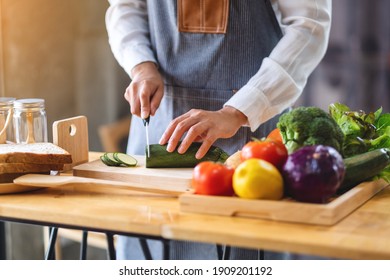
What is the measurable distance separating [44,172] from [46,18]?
1840mm

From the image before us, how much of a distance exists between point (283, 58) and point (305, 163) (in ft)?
2.69

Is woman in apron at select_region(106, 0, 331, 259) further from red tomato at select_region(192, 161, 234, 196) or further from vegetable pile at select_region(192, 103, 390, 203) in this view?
red tomato at select_region(192, 161, 234, 196)

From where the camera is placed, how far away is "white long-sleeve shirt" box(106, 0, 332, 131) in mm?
2406

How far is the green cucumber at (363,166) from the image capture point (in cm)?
188

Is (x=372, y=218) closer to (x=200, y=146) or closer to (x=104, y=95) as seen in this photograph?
(x=200, y=146)

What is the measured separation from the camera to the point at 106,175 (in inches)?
84.3

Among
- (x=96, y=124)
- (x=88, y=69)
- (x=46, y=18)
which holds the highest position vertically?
(x=46, y=18)

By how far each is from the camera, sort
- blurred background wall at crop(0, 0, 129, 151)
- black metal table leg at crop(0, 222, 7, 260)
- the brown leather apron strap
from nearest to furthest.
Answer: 1. the brown leather apron strap
2. black metal table leg at crop(0, 222, 7, 260)
3. blurred background wall at crop(0, 0, 129, 151)

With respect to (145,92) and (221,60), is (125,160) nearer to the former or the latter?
(145,92)

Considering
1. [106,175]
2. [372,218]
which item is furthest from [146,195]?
[372,218]

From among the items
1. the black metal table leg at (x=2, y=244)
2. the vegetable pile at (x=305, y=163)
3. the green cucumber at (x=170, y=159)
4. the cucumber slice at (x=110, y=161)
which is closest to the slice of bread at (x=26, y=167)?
the cucumber slice at (x=110, y=161)

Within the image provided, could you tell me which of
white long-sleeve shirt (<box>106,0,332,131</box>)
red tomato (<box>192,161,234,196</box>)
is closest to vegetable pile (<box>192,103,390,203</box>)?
red tomato (<box>192,161,234,196</box>)

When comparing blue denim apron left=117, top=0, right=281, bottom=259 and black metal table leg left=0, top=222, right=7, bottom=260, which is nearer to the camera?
blue denim apron left=117, top=0, right=281, bottom=259

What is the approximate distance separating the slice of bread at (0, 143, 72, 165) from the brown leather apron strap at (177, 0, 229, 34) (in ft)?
2.26
